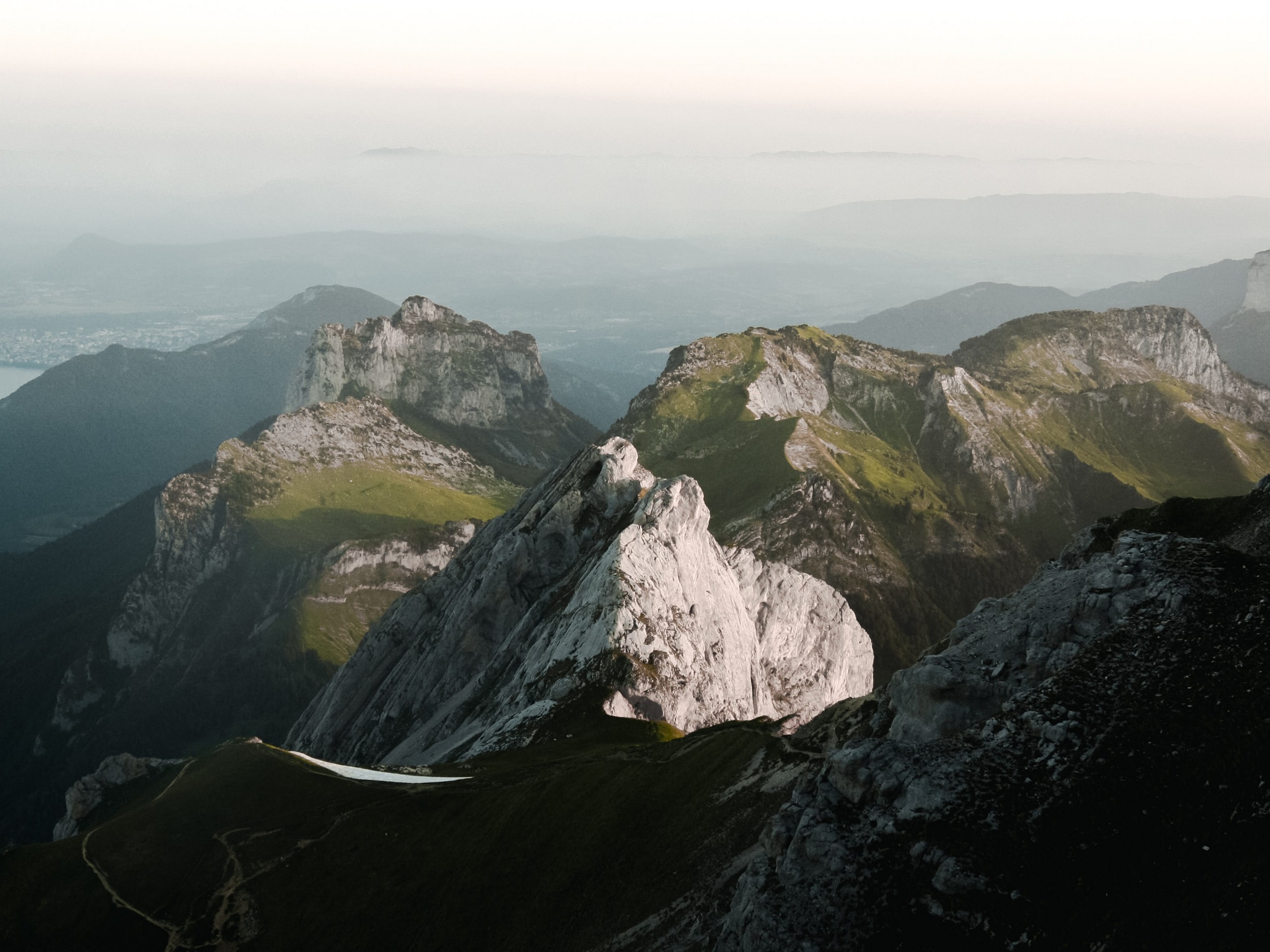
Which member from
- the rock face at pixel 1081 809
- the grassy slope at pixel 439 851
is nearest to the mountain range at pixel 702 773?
the rock face at pixel 1081 809

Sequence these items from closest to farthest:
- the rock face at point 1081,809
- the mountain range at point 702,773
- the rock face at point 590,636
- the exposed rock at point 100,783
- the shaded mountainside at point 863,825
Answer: the rock face at point 1081,809, the shaded mountainside at point 863,825, the mountain range at point 702,773, the rock face at point 590,636, the exposed rock at point 100,783

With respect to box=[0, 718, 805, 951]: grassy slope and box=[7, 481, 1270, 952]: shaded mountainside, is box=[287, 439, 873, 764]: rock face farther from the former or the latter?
box=[7, 481, 1270, 952]: shaded mountainside

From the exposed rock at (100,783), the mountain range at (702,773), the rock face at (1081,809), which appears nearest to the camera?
the rock face at (1081,809)

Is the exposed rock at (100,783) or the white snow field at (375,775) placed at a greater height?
the white snow field at (375,775)

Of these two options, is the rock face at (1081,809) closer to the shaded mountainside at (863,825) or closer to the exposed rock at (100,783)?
the shaded mountainside at (863,825)

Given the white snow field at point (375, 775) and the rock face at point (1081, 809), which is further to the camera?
the white snow field at point (375, 775)

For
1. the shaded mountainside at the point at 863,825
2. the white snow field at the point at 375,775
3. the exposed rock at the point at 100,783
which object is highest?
the shaded mountainside at the point at 863,825

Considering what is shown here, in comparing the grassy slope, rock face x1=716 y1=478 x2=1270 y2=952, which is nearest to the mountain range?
rock face x1=716 y1=478 x2=1270 y2=952
